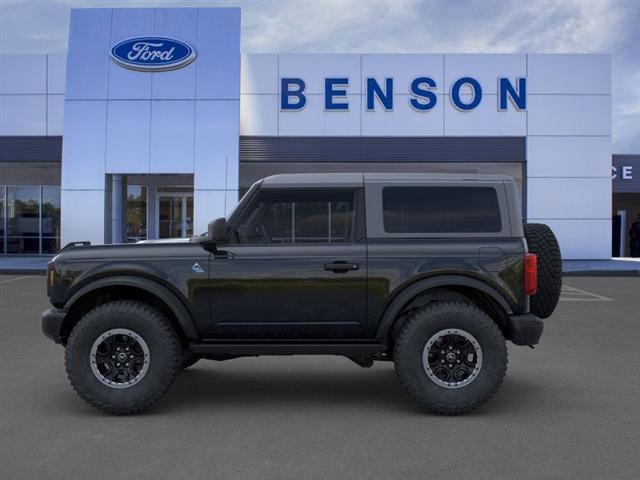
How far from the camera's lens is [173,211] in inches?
1033

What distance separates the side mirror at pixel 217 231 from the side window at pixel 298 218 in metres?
0.25

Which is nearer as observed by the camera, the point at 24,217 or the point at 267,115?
the point at 267,115

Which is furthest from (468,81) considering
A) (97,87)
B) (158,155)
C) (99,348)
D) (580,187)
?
(99,348)

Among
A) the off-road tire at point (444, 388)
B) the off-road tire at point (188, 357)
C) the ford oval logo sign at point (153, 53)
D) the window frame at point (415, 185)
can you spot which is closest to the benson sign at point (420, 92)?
the ford oval logo sign at point (153, 53)

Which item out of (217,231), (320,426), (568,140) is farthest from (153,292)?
(568,140)

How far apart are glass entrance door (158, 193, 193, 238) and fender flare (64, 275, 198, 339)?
21.1 m

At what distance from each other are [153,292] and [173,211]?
71.1ft

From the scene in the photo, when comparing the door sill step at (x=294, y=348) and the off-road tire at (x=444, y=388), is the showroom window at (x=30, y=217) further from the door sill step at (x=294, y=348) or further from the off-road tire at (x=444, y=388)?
the off-road tire at (x=444, y=388)

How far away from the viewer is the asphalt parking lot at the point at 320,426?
13.1 feet

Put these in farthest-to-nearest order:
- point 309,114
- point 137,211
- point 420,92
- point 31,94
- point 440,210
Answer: point 137,211 → point 31,94 → point 309,114 → point 420,92 → point 440,210

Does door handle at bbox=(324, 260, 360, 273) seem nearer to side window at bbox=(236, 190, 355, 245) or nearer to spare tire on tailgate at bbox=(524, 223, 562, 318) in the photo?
side window at bbox=(236, 190, 355, 245)

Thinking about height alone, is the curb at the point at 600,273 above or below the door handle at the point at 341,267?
below

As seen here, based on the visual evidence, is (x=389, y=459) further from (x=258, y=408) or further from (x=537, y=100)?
(x=537, y=100)

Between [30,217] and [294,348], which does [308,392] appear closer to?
[294,348]
